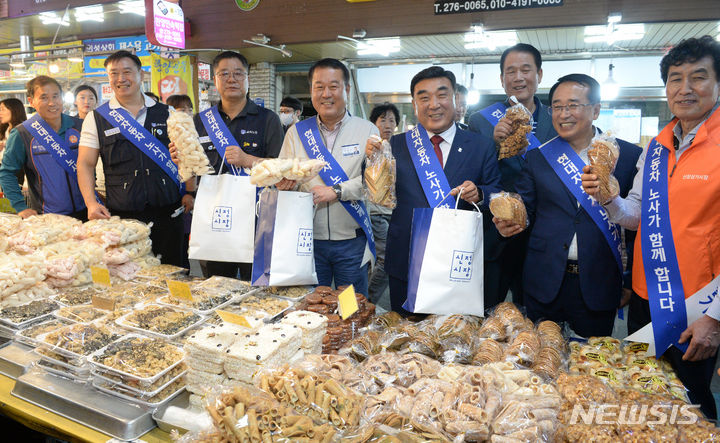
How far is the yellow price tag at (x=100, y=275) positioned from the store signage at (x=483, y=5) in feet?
20.3

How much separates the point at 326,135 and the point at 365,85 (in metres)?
7.81

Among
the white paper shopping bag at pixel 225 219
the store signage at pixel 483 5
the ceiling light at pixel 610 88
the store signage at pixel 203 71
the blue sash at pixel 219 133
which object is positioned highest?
the store signage at pixel 483 5

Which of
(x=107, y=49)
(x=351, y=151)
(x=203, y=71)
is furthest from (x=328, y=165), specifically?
(x=107, y=49)

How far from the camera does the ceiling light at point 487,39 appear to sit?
7.56 metres

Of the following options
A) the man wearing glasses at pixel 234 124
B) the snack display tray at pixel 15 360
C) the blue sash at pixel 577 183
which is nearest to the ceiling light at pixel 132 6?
the man wearing glasses at pixel 234 124

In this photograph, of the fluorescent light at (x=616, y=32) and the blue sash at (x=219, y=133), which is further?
the fluorescent light at (x=616, y=32)

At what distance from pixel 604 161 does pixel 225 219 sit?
195 centimetres

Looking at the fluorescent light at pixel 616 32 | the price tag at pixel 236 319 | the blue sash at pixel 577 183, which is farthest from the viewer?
the fluorescent light at pixel 616 32

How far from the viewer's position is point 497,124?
9.59ft

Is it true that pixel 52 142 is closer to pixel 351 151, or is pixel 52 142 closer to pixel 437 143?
pixel 351 151

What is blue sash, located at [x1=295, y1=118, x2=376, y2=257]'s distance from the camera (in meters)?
2.84

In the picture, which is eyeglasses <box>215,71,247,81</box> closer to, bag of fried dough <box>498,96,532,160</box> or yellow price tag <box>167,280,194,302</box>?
yellow price tag <box>167,280,194,302</box>

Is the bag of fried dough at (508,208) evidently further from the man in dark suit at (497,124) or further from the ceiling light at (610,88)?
the ceiling light at (610,88)

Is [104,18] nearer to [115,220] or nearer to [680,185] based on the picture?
[115,220]
